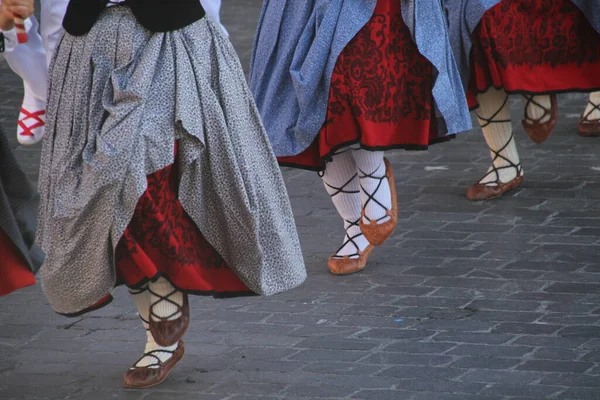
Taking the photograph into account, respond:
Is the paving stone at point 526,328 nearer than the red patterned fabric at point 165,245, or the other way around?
the red patterned fabric at point 165,245

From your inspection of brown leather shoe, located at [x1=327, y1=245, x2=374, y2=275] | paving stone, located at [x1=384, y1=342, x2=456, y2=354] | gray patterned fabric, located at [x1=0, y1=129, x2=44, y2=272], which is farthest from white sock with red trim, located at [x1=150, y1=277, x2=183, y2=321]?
brown leather shoe, located at [x1=327, y1=245, x2=374, y2=275]

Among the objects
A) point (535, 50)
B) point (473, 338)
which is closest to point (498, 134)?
point (535, 50)

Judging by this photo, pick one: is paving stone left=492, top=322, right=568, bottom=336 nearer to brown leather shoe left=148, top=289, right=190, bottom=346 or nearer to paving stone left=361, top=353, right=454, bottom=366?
paving stone left=361, top=353, right=454, bottom=366

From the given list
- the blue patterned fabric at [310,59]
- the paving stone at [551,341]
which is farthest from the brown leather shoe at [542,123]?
the paving stone at [551,341]

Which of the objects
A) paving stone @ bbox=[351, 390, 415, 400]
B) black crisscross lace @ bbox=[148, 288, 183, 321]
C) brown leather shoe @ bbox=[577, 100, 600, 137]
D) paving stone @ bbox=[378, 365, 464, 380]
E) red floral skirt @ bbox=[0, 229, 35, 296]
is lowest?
brown leather shoe @ bbox=[577, 100, 600, 137]

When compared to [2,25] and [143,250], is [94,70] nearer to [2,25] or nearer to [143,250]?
[2,25]

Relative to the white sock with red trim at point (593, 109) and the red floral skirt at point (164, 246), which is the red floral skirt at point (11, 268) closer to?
the red floral skirt at point (164, 246)

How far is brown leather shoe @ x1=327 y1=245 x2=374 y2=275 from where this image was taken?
17.7 ft

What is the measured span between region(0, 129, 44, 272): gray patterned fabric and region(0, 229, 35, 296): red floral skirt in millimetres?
28

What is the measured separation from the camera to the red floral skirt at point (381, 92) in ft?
16.3

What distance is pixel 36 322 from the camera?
4.95m

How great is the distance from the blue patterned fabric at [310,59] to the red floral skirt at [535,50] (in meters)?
0.77

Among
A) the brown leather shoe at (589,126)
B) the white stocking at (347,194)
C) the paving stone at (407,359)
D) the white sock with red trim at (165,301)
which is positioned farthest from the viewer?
the brown leather shoe at (589,126)

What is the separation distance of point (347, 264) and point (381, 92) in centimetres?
84
